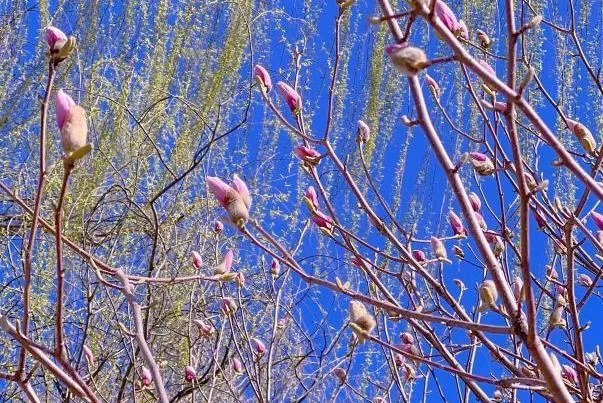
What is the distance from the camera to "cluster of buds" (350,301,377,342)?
0.68m

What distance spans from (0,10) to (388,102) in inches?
44.6

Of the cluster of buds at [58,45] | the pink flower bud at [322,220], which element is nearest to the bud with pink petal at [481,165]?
the pink flower bud at [322,220]

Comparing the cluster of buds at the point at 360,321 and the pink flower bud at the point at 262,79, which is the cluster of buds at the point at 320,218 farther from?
the cluster of buds at the point at 360,321

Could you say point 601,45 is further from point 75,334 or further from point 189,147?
point 75,334

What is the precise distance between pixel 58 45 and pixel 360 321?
1.04 feet

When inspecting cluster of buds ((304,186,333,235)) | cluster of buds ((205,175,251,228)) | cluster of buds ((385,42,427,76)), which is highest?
cluster of buds ((304,186,333,235))

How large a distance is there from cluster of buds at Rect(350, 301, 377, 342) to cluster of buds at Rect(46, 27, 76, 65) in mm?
292

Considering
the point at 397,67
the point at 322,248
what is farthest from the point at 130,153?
the point at 397,67

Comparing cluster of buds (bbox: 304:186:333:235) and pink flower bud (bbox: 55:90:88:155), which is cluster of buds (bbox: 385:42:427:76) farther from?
cluster of buds (bbox: 304:186:333:235)

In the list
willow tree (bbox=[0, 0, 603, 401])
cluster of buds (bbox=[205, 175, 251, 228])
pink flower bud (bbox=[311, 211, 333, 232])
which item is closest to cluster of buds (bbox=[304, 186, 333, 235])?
pink flower bud (bbox=[311, 211, 333, 232])

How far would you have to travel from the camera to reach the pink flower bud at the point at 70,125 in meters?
0.63

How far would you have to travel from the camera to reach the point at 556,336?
209 centimetres

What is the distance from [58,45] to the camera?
748 mm

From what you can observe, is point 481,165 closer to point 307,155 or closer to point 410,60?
point 307,155
